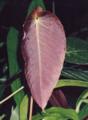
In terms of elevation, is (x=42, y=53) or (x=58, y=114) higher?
(x=42, y=53)

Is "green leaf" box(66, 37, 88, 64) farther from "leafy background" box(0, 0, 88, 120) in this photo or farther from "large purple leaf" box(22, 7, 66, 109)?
"large purple leaf" box(22, 7, 66, 109)

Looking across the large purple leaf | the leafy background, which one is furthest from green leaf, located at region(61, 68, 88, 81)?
the large purple leaf

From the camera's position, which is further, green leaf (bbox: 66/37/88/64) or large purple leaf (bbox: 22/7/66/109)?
green leaf (bbox: 66/37/88/64)

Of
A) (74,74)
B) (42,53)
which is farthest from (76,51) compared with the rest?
(42,53)

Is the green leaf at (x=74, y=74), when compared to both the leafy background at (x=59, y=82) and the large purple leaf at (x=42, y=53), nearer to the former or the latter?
the leafy background at (x=59, y=82)

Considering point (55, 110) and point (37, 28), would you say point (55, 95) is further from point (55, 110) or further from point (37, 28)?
point (37, 28)

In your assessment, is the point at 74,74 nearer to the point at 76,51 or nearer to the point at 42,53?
the point at 76,51

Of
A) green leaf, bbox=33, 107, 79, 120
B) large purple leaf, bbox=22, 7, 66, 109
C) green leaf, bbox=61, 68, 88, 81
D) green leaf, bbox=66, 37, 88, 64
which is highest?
large purple leaf, bbox=22, 7, 66, 109
